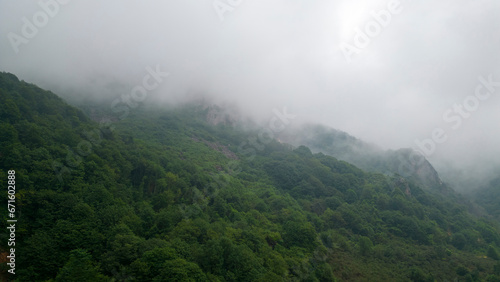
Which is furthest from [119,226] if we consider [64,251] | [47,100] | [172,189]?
[47,100]

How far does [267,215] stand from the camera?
50.5 meters

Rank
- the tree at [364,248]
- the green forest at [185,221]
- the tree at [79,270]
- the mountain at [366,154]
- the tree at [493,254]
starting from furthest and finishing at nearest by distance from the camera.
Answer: the mountain at [366,154] < the tree at [493,254] < the tree at [364,248] < the green forest at [185,221] < the tree at [79,270]

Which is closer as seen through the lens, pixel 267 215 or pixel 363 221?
pixel 267 215

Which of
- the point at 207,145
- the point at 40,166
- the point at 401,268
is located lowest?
the point at 401,268

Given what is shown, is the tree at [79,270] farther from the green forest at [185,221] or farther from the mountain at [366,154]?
the mountain at [366,154]

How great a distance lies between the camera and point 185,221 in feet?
117

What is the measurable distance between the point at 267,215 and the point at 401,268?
23.2 m

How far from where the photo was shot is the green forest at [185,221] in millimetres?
25234

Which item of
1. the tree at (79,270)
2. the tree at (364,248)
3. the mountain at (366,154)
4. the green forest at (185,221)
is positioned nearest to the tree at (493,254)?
the green forest at (185,221)

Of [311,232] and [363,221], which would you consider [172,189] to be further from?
[363,221]

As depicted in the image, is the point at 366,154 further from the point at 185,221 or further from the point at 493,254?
the point at 185,221

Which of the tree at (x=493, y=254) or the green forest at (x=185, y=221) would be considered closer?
the green forest at (x=185, y=221)

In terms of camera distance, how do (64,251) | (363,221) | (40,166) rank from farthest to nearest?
(363,221) < (40,166) < (64,251)

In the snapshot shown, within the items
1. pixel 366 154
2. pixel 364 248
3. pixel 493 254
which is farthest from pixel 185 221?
pixel 366 154
